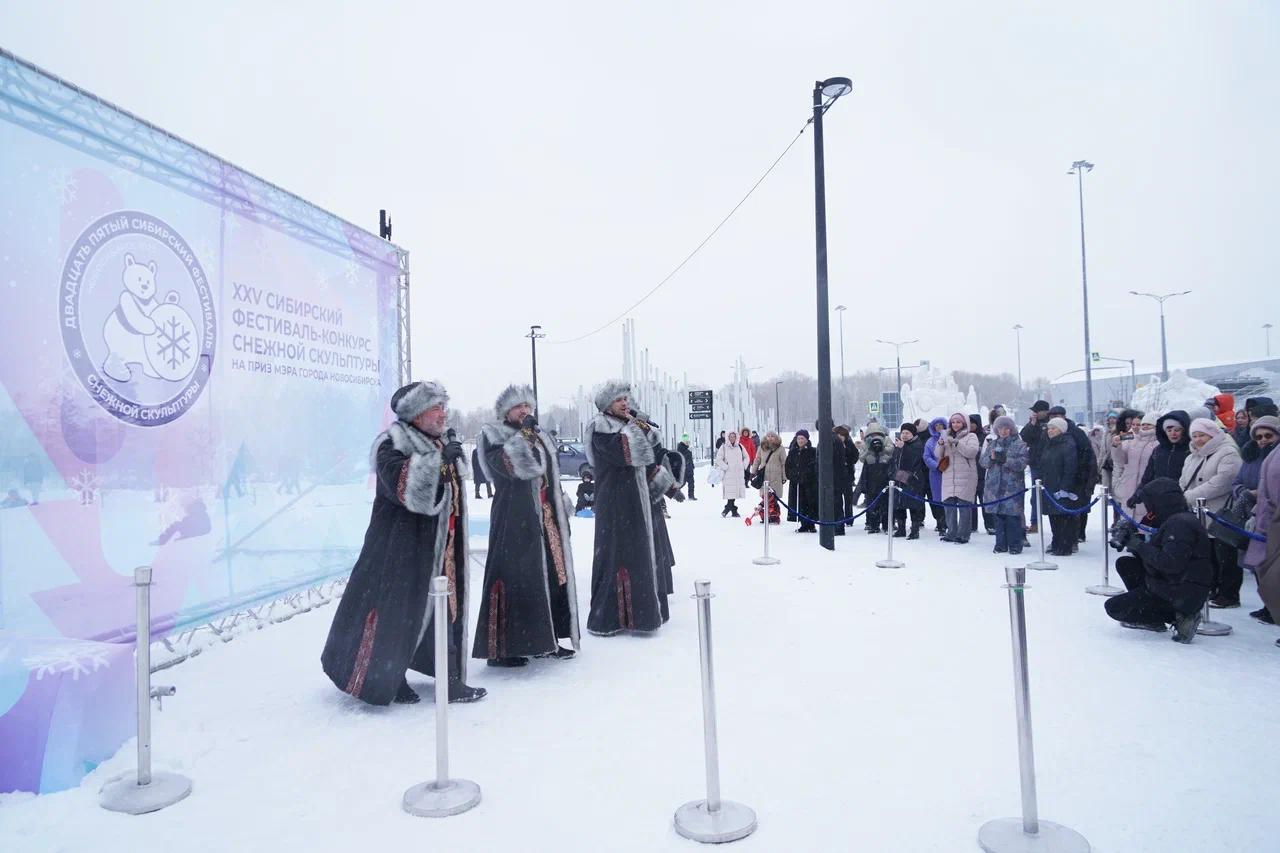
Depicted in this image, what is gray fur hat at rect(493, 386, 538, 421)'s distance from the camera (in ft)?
17.7

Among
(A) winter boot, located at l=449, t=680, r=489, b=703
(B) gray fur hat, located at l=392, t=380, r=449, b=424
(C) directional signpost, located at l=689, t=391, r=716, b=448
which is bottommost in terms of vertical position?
(A) winter boot, located at l=449, t=680, r=489, b=703

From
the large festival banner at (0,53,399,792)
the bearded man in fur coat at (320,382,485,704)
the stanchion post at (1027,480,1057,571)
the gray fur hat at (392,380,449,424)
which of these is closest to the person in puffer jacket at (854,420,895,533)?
the stanchion post at (1027,480,1057,571)

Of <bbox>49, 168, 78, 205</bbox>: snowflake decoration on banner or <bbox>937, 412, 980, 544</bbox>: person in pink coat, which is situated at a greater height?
<bbox>49, 168, 78, 205</bbox>: snowflake decoration on banner

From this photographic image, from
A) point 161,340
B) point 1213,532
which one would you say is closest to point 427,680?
point 161,340

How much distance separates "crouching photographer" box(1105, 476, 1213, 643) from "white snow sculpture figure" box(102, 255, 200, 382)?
656 cm

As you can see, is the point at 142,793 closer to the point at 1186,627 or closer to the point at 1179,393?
the point at 1186,627

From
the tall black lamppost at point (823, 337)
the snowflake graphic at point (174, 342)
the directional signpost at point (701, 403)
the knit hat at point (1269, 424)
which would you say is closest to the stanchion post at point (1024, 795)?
A: the knit hat at point (1269, 424)

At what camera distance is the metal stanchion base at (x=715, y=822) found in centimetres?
299

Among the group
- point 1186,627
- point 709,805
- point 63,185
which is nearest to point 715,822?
point 709,805

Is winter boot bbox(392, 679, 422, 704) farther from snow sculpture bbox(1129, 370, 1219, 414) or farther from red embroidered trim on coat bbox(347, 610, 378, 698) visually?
snow sculpture bbox(1129, 370, 1219, 414)

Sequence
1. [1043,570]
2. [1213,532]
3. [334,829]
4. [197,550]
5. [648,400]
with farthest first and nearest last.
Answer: [648,400]
[1043,570]
[1213,532]
[197,550]
[334,829]

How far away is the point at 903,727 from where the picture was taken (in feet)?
13.4

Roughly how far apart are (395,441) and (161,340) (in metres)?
2.09

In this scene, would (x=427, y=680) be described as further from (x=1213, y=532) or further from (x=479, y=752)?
(x=1213, y=532)
